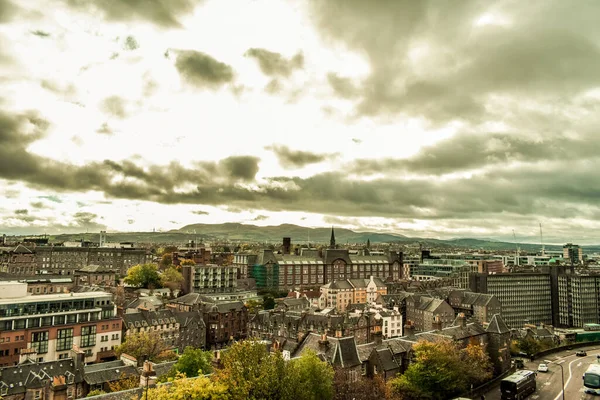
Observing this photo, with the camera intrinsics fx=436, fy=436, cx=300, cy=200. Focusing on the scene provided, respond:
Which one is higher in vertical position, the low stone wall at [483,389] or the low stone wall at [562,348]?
the low stone wall at [483,389]

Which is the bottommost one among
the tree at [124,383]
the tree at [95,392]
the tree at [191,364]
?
the tree at [95,392]

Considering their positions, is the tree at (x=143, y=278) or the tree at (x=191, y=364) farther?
the tree at (x=143, y=278)

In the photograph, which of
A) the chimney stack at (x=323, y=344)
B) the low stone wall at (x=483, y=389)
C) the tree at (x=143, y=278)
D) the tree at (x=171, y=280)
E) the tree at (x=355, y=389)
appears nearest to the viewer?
the tree at (x=355, y=389)

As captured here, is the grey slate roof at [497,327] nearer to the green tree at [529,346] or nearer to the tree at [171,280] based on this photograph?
the green tree at [529,346]

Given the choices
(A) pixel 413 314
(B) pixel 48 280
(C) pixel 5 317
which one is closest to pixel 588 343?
(A) pixel 413 314

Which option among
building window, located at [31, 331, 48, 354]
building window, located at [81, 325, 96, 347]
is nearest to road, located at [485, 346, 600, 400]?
building window, located at [81, 325, 96, 347]

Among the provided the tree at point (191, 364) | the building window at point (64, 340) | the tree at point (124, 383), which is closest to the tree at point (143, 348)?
the building window at point (64, 340)

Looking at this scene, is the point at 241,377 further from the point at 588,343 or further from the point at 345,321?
the point at 588,343
